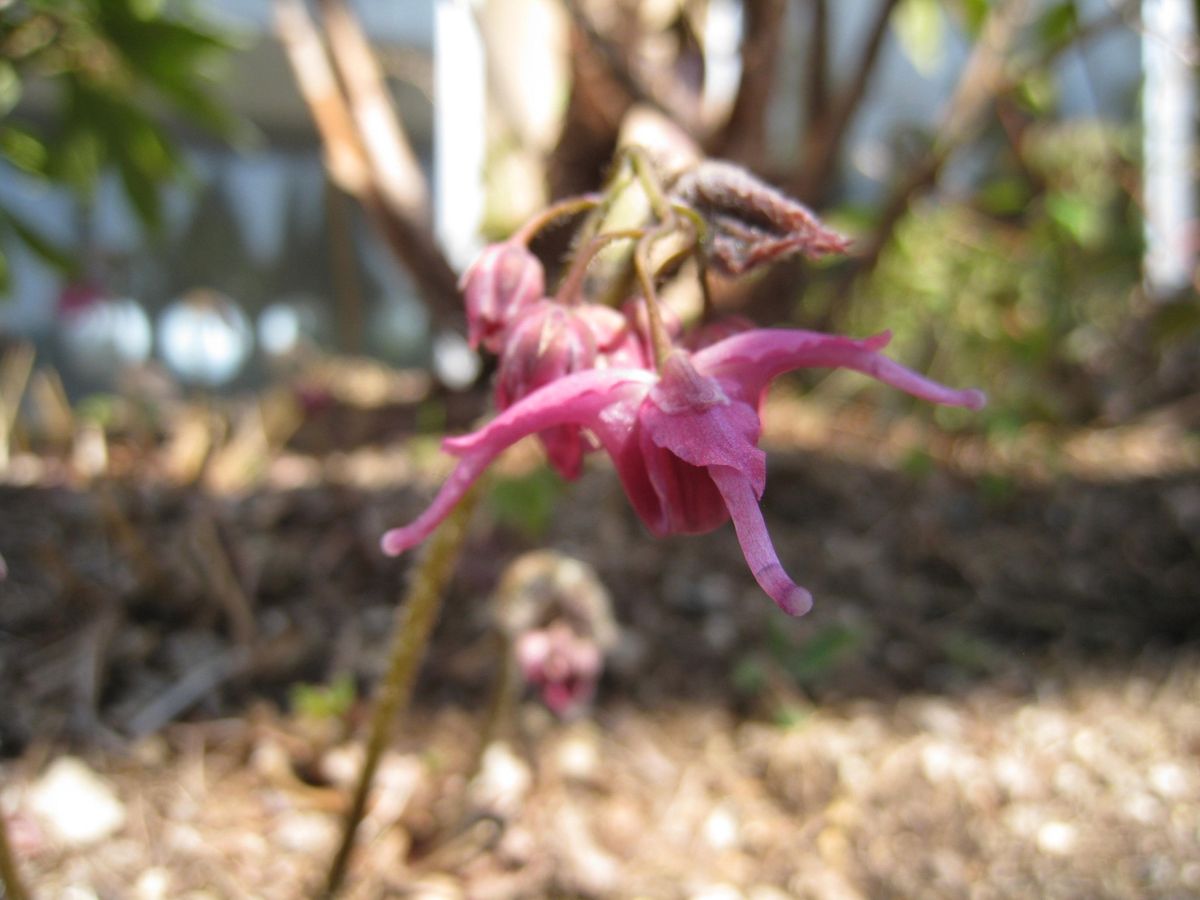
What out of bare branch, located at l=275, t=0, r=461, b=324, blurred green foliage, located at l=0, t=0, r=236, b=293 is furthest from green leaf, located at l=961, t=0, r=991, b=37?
blurred green foliage, located at l=0, t=0, r=236, b=293

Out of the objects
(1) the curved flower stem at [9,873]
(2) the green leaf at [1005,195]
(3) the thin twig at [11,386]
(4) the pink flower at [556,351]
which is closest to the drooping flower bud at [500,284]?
(4) the pink flower at [556,351]

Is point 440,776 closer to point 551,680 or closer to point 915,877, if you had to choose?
point 551,680

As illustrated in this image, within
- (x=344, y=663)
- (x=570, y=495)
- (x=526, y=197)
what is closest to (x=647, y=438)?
(x=344, y=663)

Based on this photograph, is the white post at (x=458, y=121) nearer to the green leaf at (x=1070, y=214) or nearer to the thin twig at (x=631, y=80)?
the thin twig at (x=631, y=80)

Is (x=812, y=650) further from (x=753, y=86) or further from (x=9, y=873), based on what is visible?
(x=753, y=86)

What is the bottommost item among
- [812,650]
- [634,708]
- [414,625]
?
→ [634,708]

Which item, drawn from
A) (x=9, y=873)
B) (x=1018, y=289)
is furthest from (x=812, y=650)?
(x=1018, y=289)

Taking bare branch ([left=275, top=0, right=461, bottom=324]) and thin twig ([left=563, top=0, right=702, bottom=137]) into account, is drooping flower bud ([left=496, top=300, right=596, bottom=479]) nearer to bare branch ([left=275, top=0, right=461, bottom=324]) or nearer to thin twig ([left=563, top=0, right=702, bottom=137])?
thin twig ([left=563, top=0, right=702, bottom=137])
